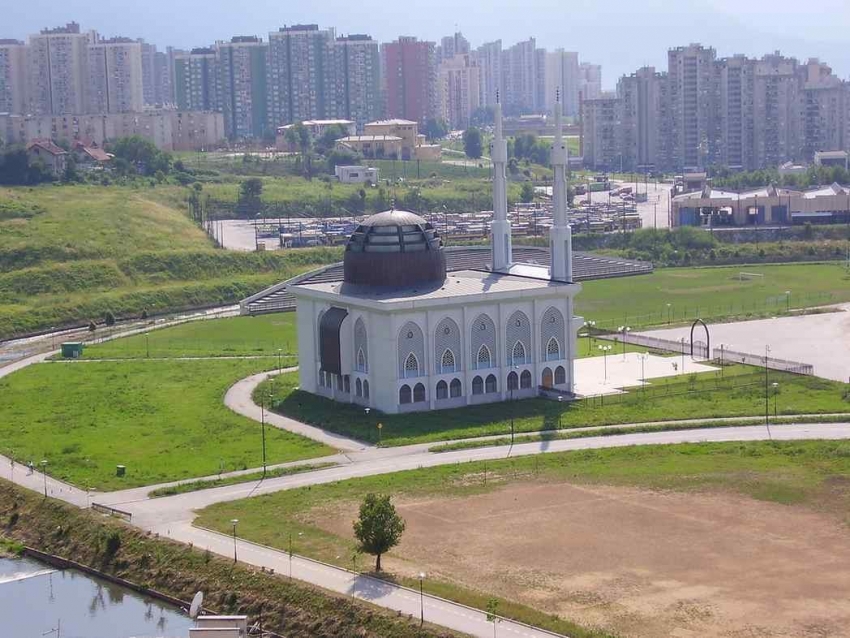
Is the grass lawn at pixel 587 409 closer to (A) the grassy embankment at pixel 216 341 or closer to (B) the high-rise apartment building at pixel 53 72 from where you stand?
(A) the grassy embankment at pixel 216 341

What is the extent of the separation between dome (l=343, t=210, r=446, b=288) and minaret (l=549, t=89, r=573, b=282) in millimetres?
4968

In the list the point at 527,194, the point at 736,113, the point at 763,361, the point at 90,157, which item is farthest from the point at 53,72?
the point at 763,361

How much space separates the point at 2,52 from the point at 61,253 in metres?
98.3

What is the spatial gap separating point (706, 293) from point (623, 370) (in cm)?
3095

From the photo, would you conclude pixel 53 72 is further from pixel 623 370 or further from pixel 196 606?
pixel 196 606

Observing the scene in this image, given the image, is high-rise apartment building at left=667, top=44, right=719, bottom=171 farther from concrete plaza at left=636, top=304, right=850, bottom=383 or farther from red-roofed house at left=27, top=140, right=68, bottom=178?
concrete plaza at left=636, top=304, right=850, bottom=383

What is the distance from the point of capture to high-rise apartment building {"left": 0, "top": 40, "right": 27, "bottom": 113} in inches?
7598

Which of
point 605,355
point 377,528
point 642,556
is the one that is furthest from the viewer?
point 605,355

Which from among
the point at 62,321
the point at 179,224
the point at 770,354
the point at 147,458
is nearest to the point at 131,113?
the point at 179,224

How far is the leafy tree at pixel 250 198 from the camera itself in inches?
5349

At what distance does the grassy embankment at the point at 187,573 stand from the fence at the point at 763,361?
32.6 m

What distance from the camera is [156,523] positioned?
46.0 meters

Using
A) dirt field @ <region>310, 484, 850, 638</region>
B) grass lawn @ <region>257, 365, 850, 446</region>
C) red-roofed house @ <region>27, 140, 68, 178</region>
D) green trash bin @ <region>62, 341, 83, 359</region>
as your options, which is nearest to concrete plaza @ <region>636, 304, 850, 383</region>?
grass lawn @ <region>257, 365, 850, 446</region>

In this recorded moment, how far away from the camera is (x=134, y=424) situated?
6038 centimetres
